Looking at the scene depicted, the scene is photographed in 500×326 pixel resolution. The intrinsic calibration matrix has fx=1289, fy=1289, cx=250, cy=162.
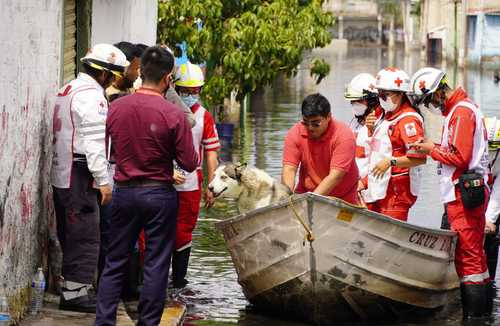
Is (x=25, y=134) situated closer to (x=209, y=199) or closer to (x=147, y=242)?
(x=147, y=242)

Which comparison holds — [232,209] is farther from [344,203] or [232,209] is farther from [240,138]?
[240,138]

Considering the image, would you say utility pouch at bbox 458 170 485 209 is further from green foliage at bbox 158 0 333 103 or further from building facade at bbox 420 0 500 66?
building facade at bbox 420 0 500 66

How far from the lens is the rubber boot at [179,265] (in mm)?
10805

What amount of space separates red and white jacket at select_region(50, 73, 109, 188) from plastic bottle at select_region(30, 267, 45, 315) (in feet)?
2.29

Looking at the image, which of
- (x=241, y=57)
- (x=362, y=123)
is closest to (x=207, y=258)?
(x=362, y=123)

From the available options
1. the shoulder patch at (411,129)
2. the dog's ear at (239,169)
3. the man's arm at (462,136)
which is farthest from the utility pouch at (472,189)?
the dog's ear at (239,169)

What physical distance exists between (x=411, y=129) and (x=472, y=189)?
2.74 feet

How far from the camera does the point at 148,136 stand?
831cm

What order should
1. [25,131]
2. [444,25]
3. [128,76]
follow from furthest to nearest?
1. [444,25]
2. [128,76]
3. [25,131]

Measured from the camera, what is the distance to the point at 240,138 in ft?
86.6

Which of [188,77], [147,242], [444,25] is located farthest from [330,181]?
[444,25]

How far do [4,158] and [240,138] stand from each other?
58.8 ft

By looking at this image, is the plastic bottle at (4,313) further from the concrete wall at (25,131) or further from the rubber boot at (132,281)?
the rubber boot at (132,281)

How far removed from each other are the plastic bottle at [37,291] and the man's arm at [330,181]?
2244 mm
